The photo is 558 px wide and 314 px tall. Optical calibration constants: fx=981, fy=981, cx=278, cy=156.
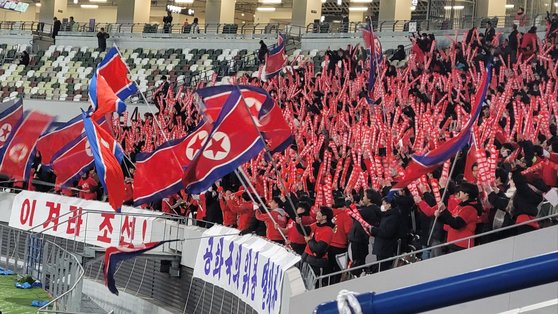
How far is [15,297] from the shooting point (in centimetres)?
1764

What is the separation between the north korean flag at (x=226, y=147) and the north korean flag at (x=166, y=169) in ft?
4.38

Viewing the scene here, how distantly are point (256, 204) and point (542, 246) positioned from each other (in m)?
6.50

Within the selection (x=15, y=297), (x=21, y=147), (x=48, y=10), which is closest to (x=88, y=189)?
(x=21, y=147)

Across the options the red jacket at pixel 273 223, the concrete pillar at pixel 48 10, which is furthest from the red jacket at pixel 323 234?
the concrete pillar at pixel 48 10

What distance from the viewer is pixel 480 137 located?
39.7 ft

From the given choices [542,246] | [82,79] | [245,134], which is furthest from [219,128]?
[82,79]

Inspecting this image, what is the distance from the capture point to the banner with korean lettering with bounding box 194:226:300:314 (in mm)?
11422

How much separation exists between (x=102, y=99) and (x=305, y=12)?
2152 centimetres

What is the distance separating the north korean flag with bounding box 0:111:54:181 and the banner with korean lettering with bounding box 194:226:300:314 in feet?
22.3

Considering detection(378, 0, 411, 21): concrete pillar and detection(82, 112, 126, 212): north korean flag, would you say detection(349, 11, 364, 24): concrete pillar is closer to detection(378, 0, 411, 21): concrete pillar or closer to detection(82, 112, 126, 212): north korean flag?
detection(378, 0, 411, 21): concrete pillar

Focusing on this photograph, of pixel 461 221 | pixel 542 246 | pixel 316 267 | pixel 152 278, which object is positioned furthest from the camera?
pixel 152 278

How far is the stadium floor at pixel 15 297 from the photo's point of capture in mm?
16312

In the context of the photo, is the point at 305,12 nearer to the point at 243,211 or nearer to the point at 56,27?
the point at 56,27

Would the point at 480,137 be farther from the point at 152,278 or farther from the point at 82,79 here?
the point at 82,79
